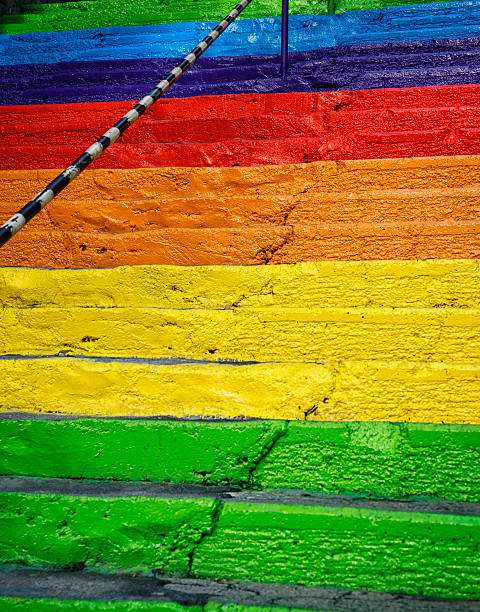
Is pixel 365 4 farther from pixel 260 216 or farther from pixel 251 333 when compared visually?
pixel 251 333

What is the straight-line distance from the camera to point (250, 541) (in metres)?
0.99

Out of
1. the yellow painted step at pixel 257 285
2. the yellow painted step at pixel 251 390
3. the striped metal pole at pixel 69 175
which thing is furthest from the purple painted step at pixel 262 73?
the yellow painted step at pixel 251 390

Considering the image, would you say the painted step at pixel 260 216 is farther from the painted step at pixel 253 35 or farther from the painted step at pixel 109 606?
the painted step at pixel 253 35

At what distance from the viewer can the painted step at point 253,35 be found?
2867mm

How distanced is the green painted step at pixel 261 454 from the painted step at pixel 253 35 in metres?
2.62

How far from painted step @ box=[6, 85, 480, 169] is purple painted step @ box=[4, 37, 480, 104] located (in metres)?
0.28

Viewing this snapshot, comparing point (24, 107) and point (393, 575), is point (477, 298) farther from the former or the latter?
point (24, 107)

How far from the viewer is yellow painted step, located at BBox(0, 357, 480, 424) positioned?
3.83 feet

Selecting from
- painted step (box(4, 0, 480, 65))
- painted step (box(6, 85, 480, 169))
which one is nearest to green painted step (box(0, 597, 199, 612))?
painted step (box(6, 85, 480, 169))

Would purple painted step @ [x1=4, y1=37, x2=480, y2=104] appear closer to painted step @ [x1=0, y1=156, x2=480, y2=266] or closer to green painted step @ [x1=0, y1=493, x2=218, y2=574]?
painted step @ [x1=0, y1=156, x2=480, y2=266]

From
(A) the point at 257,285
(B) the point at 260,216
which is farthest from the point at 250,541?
(B) the point at 260,216

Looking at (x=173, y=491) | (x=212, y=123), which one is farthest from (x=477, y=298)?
(x=212, y=123)

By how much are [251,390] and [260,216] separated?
0.78 metres

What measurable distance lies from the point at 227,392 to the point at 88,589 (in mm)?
530
